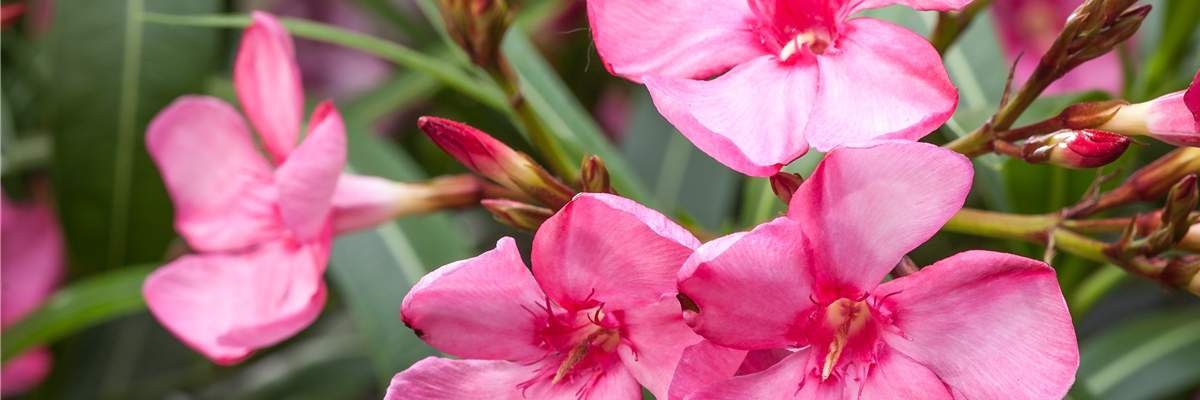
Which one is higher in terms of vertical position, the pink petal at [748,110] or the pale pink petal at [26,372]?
the pink petal at [748,110]

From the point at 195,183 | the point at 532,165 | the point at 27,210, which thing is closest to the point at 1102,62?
the point at 532,165

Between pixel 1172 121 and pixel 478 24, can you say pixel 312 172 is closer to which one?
pixel 478 24

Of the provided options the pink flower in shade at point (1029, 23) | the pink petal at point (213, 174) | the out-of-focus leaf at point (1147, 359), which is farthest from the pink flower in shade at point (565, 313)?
the pink flower in shade at point (1029, 23)

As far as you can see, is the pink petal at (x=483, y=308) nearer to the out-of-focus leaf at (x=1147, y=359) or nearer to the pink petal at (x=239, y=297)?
the pink petal at (x=239, y=297)

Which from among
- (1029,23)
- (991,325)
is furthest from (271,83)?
(1029,23)

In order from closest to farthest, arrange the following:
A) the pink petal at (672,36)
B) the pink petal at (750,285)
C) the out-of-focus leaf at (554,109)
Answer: the pink petal at (750,285)
the pink petal at (672,36)
the out-of-focus leaf at (554,109)

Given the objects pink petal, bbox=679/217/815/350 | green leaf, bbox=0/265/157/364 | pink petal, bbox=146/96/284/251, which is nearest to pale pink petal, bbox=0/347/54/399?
green leaf, bbox=0/265/157/364

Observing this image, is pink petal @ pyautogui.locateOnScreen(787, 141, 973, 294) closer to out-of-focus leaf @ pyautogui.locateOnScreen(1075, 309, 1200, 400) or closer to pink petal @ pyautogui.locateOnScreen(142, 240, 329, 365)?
pink petal @ pyautogui.locateOnScreen(142, 240, 329, 365)
